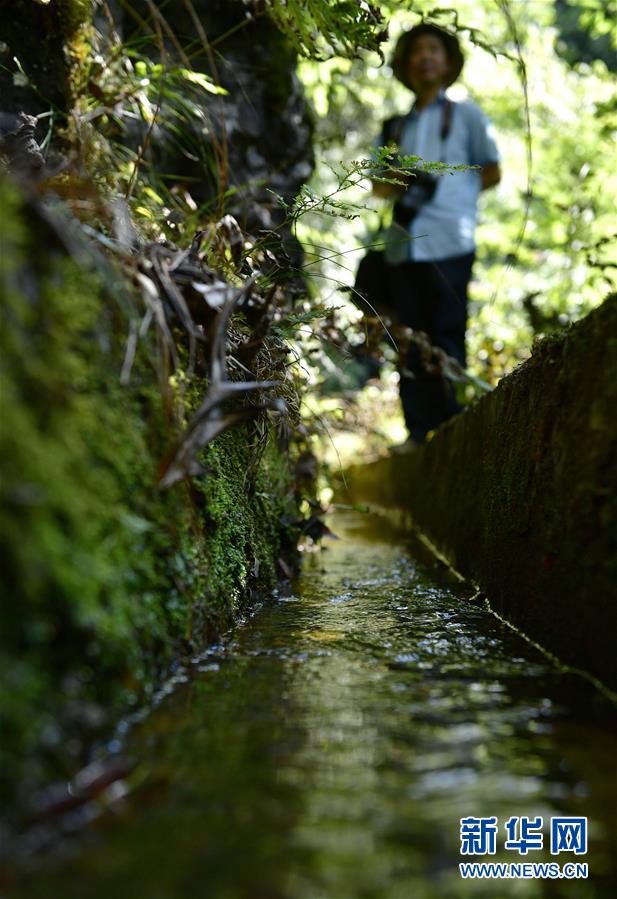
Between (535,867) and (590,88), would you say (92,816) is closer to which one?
(535,867)

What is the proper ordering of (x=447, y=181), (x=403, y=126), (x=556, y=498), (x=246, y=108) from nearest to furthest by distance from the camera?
(x=556, y=498) < (x=246, y=108) < (x=447, y=181) < (x=403, y=126)

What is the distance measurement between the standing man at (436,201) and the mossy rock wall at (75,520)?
3.91 metres

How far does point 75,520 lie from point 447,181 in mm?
4825

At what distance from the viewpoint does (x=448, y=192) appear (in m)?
5.25

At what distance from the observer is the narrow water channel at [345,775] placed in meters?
0.88

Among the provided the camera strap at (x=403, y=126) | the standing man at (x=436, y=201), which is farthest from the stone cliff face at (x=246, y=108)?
the standing man at (x=436, y=201)

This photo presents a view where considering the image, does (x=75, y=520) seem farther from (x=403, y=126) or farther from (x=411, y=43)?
(x=411, y=43)

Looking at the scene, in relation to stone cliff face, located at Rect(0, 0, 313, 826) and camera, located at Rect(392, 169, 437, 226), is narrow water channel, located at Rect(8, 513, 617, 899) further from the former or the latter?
camera, located at Rect(392, 169, 437, 226)

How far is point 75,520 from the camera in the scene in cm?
113

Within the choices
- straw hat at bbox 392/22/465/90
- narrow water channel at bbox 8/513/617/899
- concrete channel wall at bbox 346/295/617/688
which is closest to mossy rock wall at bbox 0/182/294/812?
narrow water channel at bbox 8/513/617/899

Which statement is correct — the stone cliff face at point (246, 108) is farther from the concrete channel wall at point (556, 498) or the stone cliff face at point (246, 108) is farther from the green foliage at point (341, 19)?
the concrete channel wall at point (556, 498)

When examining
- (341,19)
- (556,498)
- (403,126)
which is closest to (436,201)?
(403,126)

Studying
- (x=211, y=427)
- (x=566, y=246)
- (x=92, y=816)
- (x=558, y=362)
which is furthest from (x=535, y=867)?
(x=566, y=246)

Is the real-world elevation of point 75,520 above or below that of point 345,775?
above
